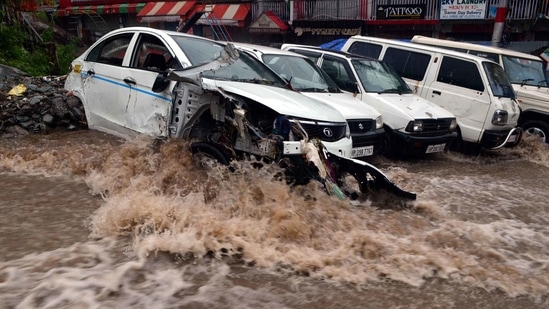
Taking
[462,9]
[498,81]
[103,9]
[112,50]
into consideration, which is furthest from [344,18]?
[112,50]

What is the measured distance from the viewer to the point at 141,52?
5773 millimetres

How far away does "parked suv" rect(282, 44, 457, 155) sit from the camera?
7305 mm

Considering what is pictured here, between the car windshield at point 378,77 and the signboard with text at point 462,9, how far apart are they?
11683mm

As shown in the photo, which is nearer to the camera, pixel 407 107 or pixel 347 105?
pixel 347 105

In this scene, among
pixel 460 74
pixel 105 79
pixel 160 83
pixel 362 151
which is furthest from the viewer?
pixel 460 74

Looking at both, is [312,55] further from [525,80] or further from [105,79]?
[525,80]

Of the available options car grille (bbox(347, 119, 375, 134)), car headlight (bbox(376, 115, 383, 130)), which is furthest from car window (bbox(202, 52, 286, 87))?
car headlight (bbox(376, 115, 383, 130))

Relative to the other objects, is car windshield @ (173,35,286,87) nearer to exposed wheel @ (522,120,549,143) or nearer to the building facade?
exposed wheel @ (522,120,549,143)

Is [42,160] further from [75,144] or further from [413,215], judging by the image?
[413,215]

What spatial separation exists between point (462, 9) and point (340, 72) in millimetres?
12706

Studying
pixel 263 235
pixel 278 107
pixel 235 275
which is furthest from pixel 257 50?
pixel 235 275

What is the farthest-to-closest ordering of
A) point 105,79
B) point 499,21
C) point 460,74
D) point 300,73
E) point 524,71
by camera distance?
point 499,21 < point 524,71 < point 460,74 < point 300,73 < point 105,79

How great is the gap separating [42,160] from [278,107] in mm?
3410

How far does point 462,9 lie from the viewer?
18375mm
